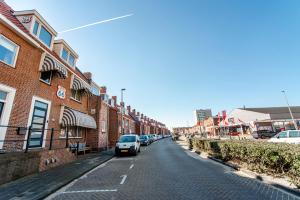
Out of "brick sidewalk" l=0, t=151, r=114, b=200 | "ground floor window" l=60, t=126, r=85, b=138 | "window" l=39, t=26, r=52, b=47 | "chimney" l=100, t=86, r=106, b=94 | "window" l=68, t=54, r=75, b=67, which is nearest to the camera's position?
"brick sidewalk" l=0, t=151, r=114, b=200

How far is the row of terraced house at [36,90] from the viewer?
29.5 ft

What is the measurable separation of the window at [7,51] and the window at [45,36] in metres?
3.51

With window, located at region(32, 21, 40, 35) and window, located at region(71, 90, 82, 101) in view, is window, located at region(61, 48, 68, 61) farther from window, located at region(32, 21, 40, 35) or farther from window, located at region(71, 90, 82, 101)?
window, located at region(32, 21, 40, 35)

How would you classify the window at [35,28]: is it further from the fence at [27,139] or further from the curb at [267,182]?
the curb at [267,182]

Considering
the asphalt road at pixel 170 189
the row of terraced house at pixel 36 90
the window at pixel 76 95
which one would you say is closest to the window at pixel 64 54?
the row of terraced house at pixel 36 90

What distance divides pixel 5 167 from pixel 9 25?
23.8 ft

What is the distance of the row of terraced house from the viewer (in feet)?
29.5

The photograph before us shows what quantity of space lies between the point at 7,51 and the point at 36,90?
2.77m

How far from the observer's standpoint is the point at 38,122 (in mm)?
11375

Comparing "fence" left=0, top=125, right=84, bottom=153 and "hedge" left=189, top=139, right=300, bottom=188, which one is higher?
"fence" left=0, top=125, right=84, bottom=153

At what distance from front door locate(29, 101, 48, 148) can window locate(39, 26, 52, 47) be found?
502cm

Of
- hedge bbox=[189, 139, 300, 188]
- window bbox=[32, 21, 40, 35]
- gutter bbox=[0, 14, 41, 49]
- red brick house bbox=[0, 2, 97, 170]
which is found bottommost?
hedge bbox=[189, 139, 300, 188]

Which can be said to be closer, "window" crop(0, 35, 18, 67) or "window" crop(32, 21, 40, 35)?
"window" crop(0, 35, 18, 67)

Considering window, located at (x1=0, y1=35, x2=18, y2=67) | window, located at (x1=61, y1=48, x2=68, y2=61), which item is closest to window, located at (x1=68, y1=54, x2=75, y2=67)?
window, located at (x1=61, y1=48, x2=68, y2=61)
